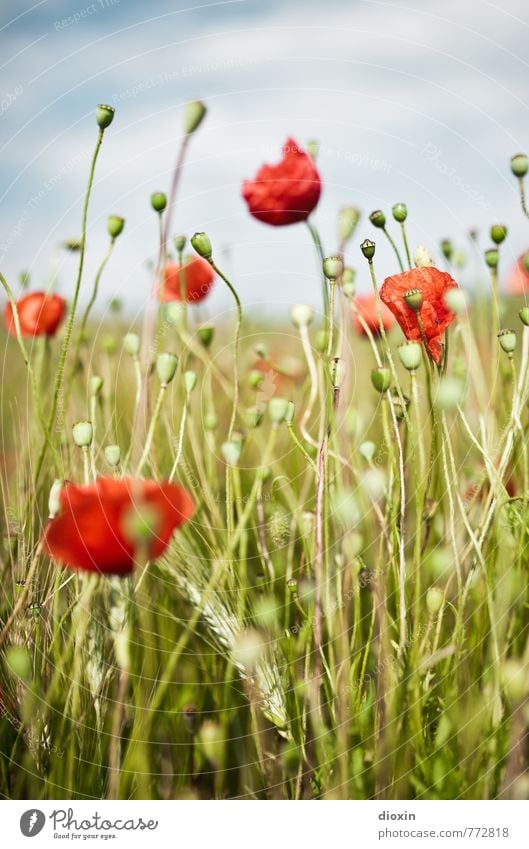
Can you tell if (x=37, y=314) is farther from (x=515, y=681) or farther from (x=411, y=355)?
(x=515, y=681)

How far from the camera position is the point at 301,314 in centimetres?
54

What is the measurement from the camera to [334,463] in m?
0.53

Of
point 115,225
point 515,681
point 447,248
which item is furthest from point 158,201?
point 515,681

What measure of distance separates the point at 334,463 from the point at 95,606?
0.66 feet

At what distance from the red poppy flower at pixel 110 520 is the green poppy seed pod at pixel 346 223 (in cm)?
24

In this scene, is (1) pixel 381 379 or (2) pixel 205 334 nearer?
(1) pixel 381 379

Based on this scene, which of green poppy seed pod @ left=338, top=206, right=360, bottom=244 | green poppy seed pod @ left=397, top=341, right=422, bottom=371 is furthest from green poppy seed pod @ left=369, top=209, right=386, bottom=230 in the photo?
green poppy seed pod @ left=397, top=341, right=422, bottom=371

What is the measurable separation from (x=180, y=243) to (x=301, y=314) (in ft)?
0.40

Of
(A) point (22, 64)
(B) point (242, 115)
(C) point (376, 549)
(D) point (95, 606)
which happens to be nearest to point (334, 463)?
(C) point (376, 549)

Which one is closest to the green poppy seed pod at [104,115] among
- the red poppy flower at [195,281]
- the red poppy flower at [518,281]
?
the red poppy flower at [195,281]

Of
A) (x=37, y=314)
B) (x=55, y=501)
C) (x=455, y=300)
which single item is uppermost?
(x=37, y=314)

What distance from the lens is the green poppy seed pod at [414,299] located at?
0.45 metres

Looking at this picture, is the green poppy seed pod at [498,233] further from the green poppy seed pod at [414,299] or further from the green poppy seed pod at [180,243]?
the green poppy seed pod at [180,243]

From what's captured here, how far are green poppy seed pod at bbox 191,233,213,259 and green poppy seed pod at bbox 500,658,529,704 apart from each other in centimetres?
34
